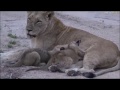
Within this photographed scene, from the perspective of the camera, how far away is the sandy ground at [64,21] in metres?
6.63

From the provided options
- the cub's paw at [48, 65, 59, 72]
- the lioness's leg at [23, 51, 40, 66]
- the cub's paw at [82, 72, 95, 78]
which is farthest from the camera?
the lioness's leg at [23, 51, 40, 66]

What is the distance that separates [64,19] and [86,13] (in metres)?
1.99

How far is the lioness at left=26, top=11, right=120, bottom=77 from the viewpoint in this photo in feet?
22.9

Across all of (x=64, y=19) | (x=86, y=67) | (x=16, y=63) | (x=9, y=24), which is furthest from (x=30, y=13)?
(x=64, y=19)

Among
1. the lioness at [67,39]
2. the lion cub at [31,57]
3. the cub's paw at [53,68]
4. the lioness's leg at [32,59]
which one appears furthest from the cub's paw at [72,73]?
the lioness's leg at [32,59]

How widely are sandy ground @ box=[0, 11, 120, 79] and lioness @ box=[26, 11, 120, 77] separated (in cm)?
36

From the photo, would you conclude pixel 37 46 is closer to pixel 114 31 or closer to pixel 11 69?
pixel 11 69

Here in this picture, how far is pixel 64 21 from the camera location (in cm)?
1266

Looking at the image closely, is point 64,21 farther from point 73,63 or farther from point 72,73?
point 72,73

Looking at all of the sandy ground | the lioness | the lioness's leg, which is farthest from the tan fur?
the lioness

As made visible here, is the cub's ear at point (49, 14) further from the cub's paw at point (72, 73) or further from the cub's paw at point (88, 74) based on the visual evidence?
the cub's paw at point (88, 74)

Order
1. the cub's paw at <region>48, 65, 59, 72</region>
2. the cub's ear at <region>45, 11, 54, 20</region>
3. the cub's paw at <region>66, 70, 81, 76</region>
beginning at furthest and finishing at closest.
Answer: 1. the cub's ear at <region>45, 11, 54, 20</region>
2. the cub's paw at <region>48, 65, 59, 72</region>
3. the cub's paw at <region>66, 70, 81, 76</region>

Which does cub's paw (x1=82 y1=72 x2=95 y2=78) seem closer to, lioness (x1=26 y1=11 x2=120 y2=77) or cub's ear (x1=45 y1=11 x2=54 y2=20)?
lioness (x1=26 y1=11 x2=120 y2=77)

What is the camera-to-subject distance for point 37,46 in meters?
7.79
